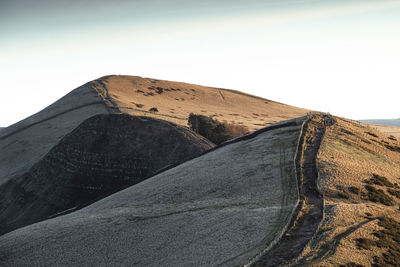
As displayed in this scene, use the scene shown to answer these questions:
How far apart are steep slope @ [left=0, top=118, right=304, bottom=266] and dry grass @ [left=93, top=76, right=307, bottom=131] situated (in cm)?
5875

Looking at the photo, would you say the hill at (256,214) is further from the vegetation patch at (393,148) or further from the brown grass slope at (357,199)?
the vegetation patch at (393,148)

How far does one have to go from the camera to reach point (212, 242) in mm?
37875

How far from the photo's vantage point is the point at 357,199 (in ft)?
155

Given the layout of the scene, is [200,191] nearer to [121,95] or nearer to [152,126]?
[152,126]

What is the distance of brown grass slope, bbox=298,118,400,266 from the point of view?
106 feet

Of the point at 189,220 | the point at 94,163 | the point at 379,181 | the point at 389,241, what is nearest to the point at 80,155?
the point at 94,163

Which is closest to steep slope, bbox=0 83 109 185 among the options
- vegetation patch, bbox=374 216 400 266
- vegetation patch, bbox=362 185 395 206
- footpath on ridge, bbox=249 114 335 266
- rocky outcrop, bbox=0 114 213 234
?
rocky outcrop, bbox=0 114 213 234

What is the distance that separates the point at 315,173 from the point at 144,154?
45266mm

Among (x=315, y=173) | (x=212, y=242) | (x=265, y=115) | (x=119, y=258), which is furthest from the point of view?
(x=265, y=115)

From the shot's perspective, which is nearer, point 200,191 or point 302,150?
point 200,191

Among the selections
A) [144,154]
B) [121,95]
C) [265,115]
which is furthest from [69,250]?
[265,115]

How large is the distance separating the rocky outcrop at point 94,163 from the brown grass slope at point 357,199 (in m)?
29.3

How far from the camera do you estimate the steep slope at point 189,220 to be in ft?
124

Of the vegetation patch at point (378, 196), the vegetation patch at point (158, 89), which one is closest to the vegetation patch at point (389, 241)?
the vegetation patch at point (378, 196)
